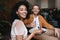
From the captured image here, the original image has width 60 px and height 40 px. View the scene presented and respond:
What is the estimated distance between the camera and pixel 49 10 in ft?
17.7

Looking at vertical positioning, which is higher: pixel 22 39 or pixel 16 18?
pixel 16 18

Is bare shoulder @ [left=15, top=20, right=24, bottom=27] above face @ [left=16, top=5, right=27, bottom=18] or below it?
below

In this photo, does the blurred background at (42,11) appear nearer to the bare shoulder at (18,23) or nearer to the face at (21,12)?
the face at (21,12)

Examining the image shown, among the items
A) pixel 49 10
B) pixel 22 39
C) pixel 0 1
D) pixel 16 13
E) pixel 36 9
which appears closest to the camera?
pixel 22 39

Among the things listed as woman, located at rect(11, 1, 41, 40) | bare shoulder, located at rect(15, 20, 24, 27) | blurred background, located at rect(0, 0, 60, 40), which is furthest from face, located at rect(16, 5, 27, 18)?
blurred background, located at rect(0, 0, 60, 40)

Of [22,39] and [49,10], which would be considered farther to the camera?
[49,10]

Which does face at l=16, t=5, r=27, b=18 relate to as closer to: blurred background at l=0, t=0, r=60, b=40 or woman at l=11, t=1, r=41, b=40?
woman at l=11, t=1, r=41, b=40

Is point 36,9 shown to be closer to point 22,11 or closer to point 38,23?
point 38,23

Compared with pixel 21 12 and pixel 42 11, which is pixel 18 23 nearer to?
pixel 21 12

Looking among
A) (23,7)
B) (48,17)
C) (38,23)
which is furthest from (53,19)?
(23,7)

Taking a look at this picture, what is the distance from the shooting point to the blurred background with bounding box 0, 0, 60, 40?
15.7 ft

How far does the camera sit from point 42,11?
537 cm

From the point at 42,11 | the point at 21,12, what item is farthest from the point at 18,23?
the point at 42,11

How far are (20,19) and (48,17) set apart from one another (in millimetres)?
2686
